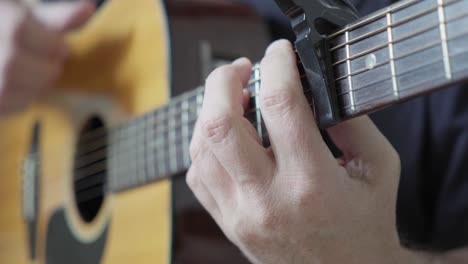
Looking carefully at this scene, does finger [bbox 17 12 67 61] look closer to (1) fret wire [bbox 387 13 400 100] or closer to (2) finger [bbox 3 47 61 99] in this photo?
(2) finger [bbox 3 47 61 99]

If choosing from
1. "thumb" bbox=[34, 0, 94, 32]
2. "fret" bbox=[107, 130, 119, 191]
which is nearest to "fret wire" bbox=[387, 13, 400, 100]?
"fret" bbox=[107, 130, 119, 191]

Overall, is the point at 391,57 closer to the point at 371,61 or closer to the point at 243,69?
the point at 371,61

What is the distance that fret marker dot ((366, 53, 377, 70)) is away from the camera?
1.59 feet

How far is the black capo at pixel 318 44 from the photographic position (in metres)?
0.51

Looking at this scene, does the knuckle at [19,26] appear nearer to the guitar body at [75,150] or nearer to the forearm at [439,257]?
the guitar body at [75,150]

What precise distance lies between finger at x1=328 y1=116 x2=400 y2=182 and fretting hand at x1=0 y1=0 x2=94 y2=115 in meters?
0.68

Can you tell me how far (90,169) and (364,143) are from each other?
568 mm

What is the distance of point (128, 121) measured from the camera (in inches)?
35.8

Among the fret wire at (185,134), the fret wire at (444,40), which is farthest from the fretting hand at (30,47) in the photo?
the fret wire at (444,40)

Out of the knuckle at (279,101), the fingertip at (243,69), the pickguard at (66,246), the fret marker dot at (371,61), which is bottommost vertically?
the pickguard at (66,246)

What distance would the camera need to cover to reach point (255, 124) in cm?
60

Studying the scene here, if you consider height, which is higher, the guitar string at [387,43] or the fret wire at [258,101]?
the guitar string at [387,43]

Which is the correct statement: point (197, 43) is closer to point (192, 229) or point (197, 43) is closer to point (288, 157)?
point (192, 229)

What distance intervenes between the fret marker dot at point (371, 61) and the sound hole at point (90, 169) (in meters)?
0.57
